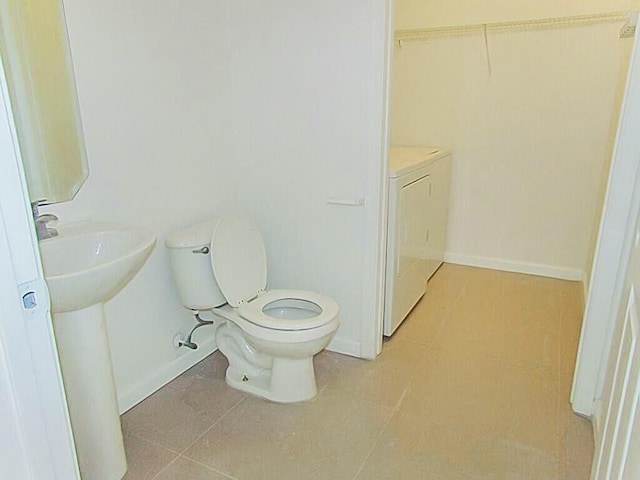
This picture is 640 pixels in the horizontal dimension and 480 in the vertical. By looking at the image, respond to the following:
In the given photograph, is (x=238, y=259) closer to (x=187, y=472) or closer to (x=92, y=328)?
(x=92, y=328)

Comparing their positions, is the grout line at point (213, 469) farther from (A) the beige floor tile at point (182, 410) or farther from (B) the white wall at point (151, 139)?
(B) the white wall at point (151, 139)

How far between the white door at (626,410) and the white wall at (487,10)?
2577mm

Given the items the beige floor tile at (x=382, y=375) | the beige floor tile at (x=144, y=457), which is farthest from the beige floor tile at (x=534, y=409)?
the beige floor tile at (x=144, y=457)

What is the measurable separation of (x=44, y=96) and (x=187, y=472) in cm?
139

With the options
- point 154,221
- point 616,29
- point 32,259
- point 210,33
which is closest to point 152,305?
point 154,221

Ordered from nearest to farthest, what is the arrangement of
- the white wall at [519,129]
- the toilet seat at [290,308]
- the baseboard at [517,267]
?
1. the toilet seat at [290,308]
2. the white wall at [519,129]
3. the baseboard at [517,267]

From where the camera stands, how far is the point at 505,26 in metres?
3.28

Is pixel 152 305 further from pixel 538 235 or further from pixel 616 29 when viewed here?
pixel 616 29

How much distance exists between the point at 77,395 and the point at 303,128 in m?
1.47

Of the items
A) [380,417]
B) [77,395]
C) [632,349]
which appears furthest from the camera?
[380,417]

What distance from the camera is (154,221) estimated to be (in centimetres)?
208

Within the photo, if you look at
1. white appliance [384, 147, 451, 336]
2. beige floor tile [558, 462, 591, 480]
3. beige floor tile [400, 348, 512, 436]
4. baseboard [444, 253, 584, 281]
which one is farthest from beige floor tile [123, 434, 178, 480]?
baseboard [444, 253, 584, 281]

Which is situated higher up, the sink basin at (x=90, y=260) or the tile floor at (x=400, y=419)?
the sink basin at (x=90, y=260)

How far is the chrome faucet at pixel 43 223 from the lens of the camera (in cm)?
145
